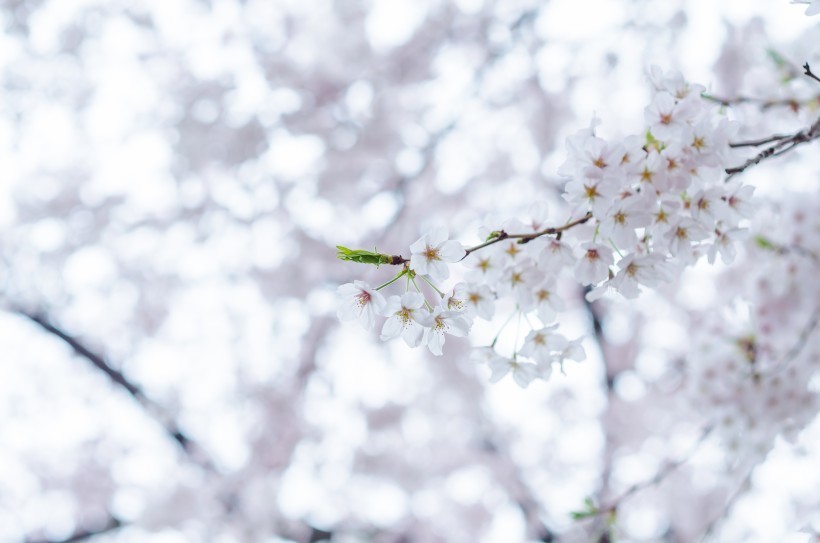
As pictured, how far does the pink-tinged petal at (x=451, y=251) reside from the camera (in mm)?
1149

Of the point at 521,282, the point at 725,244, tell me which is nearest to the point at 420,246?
the point at 521,282

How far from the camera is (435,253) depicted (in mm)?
1162

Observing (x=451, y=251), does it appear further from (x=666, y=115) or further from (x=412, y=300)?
(x=666, y=115)

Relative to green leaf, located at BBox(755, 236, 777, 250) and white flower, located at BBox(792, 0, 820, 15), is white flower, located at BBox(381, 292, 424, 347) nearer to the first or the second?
white flower, located at BBox(792, 0, 820, 15)

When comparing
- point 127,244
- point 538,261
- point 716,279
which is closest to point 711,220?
point 538,261

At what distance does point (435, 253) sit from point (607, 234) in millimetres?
320

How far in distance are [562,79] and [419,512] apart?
4.10 metres

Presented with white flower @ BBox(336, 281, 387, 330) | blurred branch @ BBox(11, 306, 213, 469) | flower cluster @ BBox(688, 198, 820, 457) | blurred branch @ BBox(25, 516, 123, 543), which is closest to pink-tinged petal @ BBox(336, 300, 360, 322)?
white flower @ BBox(336, 281, 387, 330)

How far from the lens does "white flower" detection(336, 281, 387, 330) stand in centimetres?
120

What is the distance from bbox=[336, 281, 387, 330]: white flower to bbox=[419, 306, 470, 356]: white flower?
0.10 m

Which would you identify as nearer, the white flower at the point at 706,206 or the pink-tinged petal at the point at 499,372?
the white flower at the point at 706,206

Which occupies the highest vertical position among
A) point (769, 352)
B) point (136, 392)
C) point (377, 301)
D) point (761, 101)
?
point (136, 392)

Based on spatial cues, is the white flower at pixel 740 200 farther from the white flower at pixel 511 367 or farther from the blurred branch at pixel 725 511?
the blurred branch at pixel 725 511

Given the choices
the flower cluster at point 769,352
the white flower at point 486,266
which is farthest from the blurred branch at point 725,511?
the white flower at point 486,266
